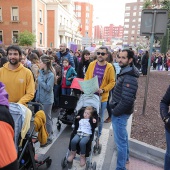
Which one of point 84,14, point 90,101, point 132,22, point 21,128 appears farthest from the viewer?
point 132,22

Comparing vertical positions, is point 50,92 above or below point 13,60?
below

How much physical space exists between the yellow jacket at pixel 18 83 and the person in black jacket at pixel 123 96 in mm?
1436

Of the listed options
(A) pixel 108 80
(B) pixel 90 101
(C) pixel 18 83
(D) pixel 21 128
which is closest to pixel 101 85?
(A) pixel 108 80

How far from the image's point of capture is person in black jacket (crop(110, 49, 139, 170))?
289cm

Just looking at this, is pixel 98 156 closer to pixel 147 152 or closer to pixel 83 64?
pixel 147 152

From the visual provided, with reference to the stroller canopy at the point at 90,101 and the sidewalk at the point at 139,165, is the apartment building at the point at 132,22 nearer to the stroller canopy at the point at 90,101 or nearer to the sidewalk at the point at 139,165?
the stroller canopy at the point at 90,101

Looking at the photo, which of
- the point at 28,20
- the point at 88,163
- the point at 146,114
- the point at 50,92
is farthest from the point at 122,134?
the point at 28,20

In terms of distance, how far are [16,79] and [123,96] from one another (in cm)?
176

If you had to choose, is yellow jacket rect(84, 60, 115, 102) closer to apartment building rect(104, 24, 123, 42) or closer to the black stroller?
the black stroller

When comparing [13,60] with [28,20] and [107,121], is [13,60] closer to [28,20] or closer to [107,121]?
[107,121]

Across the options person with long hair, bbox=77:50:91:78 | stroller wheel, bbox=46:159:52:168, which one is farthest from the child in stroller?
person with long hair, bbox=77:50:91:78

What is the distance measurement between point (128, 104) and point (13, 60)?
78.5 inches

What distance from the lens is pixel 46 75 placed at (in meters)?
4.25

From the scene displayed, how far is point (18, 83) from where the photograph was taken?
128 inches
